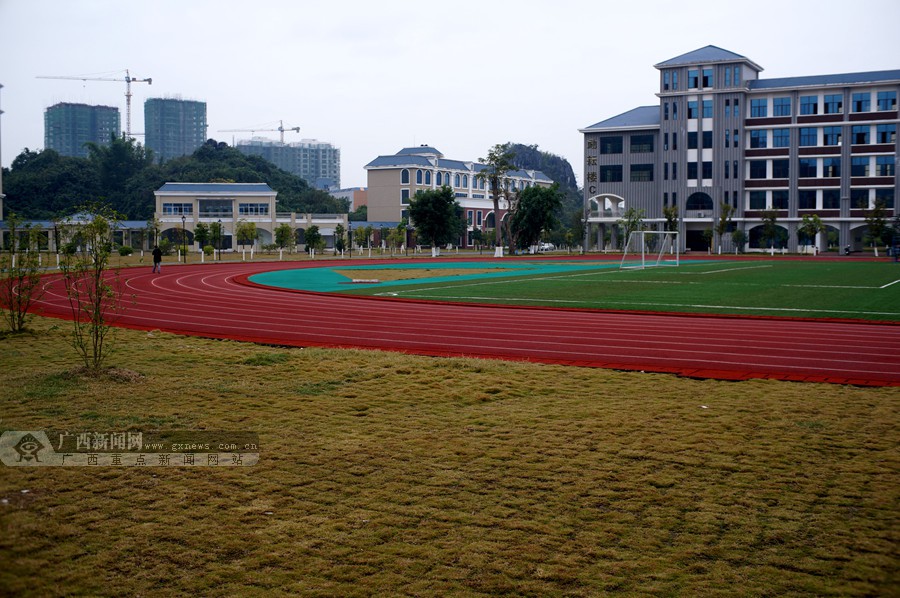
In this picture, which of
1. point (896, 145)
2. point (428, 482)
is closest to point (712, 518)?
point (428, 482)

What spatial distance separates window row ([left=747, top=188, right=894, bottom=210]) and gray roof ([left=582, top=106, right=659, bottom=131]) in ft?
38.7

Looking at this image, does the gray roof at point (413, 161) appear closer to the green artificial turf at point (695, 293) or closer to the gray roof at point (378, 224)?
the gray roof at point (378, 224)

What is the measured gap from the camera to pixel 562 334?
14.1 meters

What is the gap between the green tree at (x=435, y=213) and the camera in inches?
2650

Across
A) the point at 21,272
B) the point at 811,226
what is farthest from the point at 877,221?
the point at 21,272

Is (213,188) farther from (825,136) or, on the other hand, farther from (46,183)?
(825,136)

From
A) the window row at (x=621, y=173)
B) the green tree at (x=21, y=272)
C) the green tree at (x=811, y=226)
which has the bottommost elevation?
the green tree at (x=21, y=272)

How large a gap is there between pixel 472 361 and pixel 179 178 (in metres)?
97.9

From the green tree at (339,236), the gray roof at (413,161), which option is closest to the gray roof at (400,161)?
the gray roof at (413,161)

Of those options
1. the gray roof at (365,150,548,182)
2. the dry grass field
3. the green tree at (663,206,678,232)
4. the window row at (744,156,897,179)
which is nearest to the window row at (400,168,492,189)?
the gray roof at (365,150,548,182)

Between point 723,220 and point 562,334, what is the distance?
197ft

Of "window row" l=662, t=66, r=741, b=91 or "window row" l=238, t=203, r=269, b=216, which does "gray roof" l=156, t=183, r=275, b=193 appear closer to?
"window row" l=238, t=203, r=269, b=216

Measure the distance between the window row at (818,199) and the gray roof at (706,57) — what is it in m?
11.9

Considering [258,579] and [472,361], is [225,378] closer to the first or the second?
[472,361]
